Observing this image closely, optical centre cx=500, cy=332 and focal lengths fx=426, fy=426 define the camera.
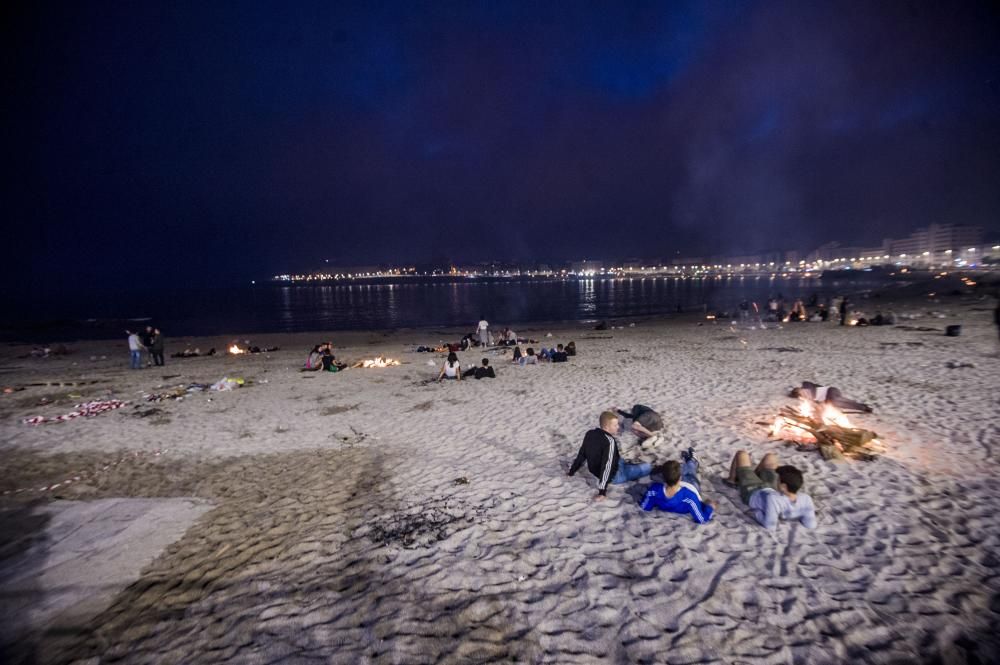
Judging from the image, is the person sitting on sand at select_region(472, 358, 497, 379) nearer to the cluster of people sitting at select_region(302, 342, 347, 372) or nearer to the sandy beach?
the sandy beach

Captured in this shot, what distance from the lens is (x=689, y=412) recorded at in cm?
1068

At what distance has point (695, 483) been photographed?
659 cm

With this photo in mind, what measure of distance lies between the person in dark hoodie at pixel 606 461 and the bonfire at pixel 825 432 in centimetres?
352

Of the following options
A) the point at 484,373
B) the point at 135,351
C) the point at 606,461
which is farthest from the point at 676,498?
the point at 135,351

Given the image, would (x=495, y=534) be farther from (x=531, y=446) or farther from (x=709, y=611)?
(x=531, y=446)

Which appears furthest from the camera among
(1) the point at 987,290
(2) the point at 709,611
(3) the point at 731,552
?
(1) the point at 987,290

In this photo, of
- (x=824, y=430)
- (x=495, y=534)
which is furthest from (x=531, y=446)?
(x=824, y=430)

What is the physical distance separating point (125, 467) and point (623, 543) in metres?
10.2

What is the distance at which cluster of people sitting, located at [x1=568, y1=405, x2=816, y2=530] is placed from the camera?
227 inches

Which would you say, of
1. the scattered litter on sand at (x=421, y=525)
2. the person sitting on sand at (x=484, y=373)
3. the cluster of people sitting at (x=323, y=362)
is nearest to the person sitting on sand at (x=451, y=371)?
the person sitting on sand at (x=484, y=373)

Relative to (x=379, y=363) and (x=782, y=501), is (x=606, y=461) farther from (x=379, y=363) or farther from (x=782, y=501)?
(x=379, y=363)

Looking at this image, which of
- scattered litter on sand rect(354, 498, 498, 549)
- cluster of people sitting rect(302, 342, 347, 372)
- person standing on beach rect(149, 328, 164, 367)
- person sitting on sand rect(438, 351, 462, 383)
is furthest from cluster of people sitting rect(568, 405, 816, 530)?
A: person standing on beach rect(149, 328, 164, 367)

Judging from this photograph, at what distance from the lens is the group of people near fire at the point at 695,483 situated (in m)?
5.78

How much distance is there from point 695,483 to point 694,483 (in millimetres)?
49
